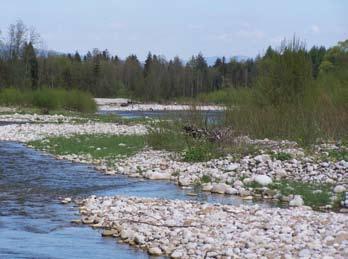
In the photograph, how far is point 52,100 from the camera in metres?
58.8

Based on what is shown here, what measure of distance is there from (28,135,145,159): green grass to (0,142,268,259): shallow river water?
147 centimetres

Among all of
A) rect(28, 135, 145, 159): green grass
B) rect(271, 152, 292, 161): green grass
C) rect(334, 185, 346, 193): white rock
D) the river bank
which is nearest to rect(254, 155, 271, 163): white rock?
the river bank

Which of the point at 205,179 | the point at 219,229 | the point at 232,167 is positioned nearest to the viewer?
the point at 219,229

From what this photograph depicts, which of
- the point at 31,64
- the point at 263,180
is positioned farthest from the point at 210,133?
the point at 31,64

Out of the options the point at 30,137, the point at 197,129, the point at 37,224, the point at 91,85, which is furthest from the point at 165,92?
the point at 37,224

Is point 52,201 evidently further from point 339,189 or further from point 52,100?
point 52,100

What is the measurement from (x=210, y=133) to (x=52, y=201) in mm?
8428

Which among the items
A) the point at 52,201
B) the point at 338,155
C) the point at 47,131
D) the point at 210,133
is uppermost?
the point at 210,133

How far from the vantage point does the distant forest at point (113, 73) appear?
88312 millimetres

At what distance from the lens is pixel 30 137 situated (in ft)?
98.5

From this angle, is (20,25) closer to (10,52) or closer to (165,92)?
(10,52)

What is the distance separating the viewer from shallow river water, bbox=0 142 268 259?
31.1 ft

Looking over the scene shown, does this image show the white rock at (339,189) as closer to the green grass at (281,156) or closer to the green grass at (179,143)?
the green grass at (281,156)

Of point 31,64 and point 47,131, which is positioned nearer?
point 47,131
